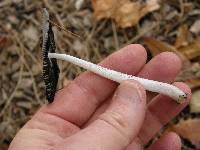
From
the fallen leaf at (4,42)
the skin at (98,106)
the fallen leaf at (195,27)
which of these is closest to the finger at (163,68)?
the skin at (98,106)

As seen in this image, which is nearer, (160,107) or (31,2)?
(160,107)

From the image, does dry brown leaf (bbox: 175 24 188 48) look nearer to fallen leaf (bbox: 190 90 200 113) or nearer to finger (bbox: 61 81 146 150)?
fallen leaf (bbox: 190 90 200 113)

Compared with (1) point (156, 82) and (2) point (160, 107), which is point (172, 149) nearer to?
(2) point (160, 107)

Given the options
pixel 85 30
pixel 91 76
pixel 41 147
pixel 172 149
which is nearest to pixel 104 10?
pixel 85 30

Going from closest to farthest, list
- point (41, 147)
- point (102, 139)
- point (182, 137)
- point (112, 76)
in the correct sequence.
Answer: point (102, 139)
point (41, 147)
point (112, 76)
point (182, 137)

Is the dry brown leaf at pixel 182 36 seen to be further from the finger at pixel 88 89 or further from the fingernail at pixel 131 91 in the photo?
the fingernail at pixel 131 91

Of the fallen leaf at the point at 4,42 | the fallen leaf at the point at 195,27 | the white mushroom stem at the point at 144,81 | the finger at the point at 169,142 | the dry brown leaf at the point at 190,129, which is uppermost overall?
the white mushroom stem at the point at 144,81

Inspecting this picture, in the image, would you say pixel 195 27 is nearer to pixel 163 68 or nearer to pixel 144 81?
pixel 163 68

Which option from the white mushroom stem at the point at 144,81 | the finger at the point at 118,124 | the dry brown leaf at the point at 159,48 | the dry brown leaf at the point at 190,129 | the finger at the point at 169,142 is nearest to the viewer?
the finger at the point at 118,124
